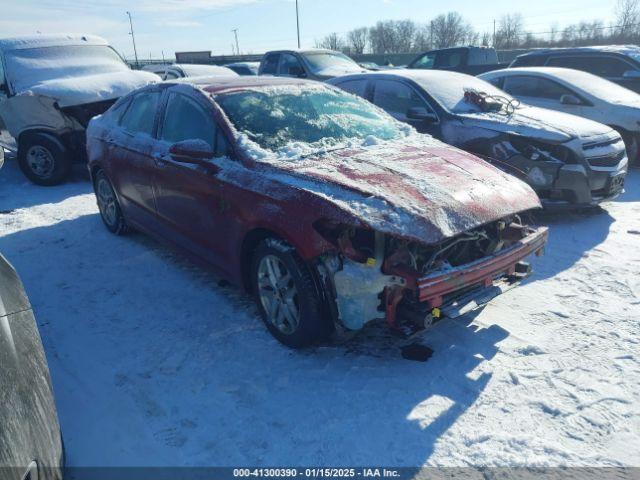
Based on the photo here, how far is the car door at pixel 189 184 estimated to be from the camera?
12.3 feet

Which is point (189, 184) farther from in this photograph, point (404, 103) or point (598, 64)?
point (598, 64)

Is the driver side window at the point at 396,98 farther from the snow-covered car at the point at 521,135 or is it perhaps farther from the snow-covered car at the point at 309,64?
the snow-covered car at the point at 309,64

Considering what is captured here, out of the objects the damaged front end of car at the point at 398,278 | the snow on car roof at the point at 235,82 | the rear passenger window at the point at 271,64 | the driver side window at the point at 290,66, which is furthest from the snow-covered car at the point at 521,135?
the rear passenger window at the point at 271,64

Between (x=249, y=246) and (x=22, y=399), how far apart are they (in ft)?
6.19

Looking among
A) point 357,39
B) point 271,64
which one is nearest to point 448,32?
point 357,39

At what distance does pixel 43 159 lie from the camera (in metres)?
8.02

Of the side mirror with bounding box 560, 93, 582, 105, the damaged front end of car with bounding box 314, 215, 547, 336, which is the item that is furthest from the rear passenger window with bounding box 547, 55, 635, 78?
the damaged front end of car with bounding box 314, 215, 547, 336

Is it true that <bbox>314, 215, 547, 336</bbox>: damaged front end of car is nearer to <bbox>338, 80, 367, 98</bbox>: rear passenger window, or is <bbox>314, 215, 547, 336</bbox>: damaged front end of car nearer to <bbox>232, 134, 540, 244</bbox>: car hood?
<bbox>232, 134, 540, 244</bbox>: car hood

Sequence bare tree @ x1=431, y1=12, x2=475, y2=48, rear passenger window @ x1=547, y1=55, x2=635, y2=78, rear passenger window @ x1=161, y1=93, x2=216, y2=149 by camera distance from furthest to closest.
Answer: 1. bare tree @ x1=431, y1=12, x2=475, y2=48
2. rear passenger window @ x1=547, y1=55, x2=635, y2=78
3. rear passenger window @ x1=161, y1=93, x2=216, y2=149

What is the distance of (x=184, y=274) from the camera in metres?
4.67

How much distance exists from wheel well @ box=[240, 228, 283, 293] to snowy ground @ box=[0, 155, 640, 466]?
0.36 meters

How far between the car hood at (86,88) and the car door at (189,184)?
133 inches

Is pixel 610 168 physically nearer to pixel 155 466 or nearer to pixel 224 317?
pixel 224 317

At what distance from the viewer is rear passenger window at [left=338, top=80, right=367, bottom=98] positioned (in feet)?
23.3
